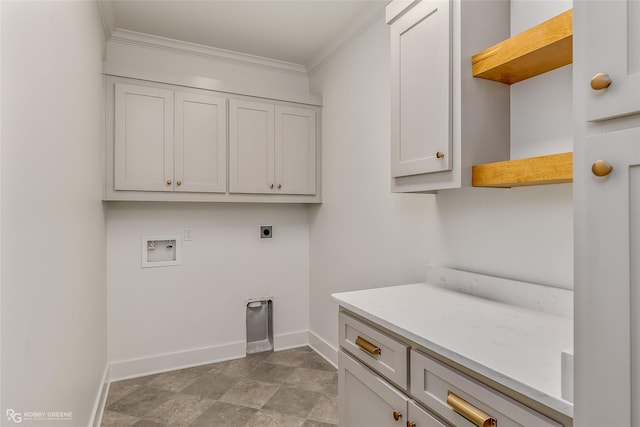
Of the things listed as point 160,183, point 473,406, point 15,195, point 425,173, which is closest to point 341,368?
point 473,406

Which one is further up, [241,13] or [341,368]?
[241,13]

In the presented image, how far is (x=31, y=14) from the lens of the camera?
1015mm

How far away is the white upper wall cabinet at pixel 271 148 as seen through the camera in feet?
9.36

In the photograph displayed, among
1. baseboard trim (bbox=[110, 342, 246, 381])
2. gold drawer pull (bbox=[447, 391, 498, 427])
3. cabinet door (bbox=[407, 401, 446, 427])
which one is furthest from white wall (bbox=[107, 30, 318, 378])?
gold drawer pull (bbox=[447, 391, 498, 427])

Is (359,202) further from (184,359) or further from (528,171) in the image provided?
(184,359)

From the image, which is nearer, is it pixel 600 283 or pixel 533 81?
pixel 600 283

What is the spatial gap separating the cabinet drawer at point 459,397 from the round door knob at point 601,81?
2.30 ft

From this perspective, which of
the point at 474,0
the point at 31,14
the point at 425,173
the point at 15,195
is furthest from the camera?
the point at 425,173

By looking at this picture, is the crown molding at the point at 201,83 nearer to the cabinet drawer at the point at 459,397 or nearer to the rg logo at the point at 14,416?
the rg logo at the point at 14,416

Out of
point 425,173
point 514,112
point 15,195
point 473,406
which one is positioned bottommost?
point 473,406

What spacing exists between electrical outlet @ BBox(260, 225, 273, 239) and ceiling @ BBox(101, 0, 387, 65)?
4.98 feet

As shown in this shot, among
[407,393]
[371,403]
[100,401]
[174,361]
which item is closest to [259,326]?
[174,361]

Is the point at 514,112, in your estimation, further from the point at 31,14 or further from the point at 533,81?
the point at 31,14

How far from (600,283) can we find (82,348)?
2033 mm
